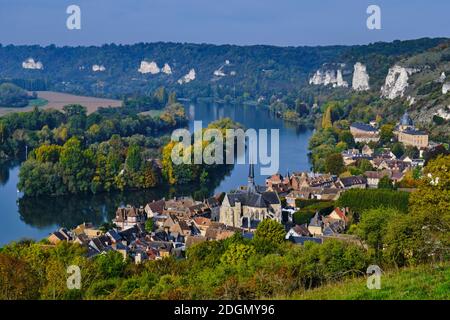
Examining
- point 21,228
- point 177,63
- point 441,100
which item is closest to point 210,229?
point 21,228

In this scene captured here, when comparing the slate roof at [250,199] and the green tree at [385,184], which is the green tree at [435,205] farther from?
the green tree at [385,184]

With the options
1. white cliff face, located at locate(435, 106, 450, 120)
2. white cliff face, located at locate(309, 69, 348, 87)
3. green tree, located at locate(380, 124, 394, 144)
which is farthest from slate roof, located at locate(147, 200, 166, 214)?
white cliff face, located at locate(309, 69, 348, 87)

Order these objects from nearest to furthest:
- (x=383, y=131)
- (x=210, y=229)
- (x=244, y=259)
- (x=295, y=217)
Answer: (x=244, y=259), (x=210, y=229), (x=295, y=217), (x=383, y=131)
